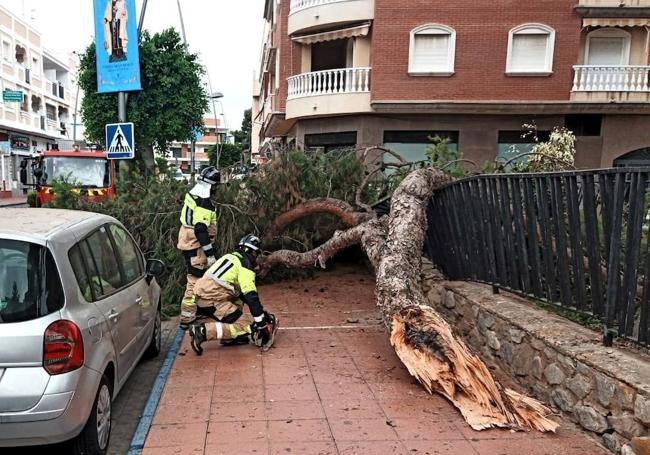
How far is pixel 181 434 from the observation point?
3771 mm

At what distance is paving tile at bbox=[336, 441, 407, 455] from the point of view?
3.49m

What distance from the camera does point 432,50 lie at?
57.2 ft

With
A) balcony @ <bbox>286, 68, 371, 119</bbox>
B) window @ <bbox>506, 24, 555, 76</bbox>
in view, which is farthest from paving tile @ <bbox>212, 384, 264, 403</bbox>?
window @ <bbox>506, 24, 555, 76</bbox>

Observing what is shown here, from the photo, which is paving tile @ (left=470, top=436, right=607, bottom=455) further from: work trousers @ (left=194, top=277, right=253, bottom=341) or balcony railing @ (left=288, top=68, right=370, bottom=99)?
balcony railing @ (left=288, top=68, right=370, bottom=99)

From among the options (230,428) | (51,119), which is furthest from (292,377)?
(51,119)

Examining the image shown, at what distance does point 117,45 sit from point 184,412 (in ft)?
32.8

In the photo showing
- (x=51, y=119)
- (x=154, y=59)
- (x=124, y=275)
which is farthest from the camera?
(x=51, y=119)

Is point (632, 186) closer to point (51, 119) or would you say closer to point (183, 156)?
point (51, 119)

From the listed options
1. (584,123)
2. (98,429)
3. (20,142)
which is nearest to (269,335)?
(98,429)

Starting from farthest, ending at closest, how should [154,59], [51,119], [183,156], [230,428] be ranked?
1. [183,156]
2. [51,119]
3. [154,59]
4. [230,428]

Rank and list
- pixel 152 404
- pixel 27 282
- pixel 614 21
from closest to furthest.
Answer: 1. pixel 27 282
2. pixel 152 404
3. pixel 614 21

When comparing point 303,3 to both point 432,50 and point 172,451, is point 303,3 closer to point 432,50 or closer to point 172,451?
point 432,50

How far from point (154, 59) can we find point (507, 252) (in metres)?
14.1

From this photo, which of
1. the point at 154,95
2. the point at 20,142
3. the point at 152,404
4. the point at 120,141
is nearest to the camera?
the point at 152,404
